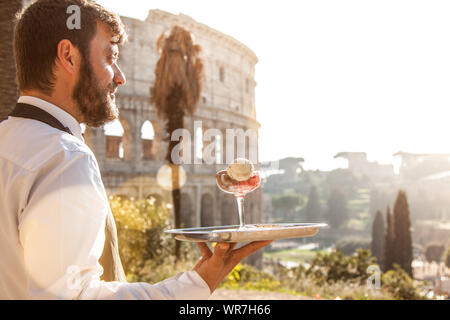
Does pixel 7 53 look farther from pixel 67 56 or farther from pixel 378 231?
pixel 378 231

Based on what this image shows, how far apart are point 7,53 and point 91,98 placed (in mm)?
3897

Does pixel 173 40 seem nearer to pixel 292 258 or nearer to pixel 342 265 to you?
pixel 342 265

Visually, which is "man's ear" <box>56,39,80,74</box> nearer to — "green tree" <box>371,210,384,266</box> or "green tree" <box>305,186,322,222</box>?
"green tree" <box>371,210,384,266</box>

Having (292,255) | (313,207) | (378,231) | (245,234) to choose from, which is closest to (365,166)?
(313,207)

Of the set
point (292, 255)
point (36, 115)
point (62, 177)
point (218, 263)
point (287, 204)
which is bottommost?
point (292, 255)

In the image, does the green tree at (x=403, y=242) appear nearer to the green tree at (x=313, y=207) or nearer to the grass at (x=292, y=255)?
the grass at (x=292, y=255)

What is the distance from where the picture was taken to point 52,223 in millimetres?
1299

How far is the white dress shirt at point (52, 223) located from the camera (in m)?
1.29

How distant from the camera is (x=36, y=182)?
1384 mm

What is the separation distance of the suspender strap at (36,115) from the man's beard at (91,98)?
132mm

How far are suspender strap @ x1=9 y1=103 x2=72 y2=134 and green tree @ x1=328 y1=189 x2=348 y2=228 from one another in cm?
9321

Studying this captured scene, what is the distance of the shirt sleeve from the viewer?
1288mm

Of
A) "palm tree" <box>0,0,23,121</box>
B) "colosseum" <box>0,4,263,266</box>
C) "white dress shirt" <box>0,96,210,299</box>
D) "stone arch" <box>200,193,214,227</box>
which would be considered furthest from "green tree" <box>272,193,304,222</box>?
"white dress shirt" <box>0,96,210,299</box>
